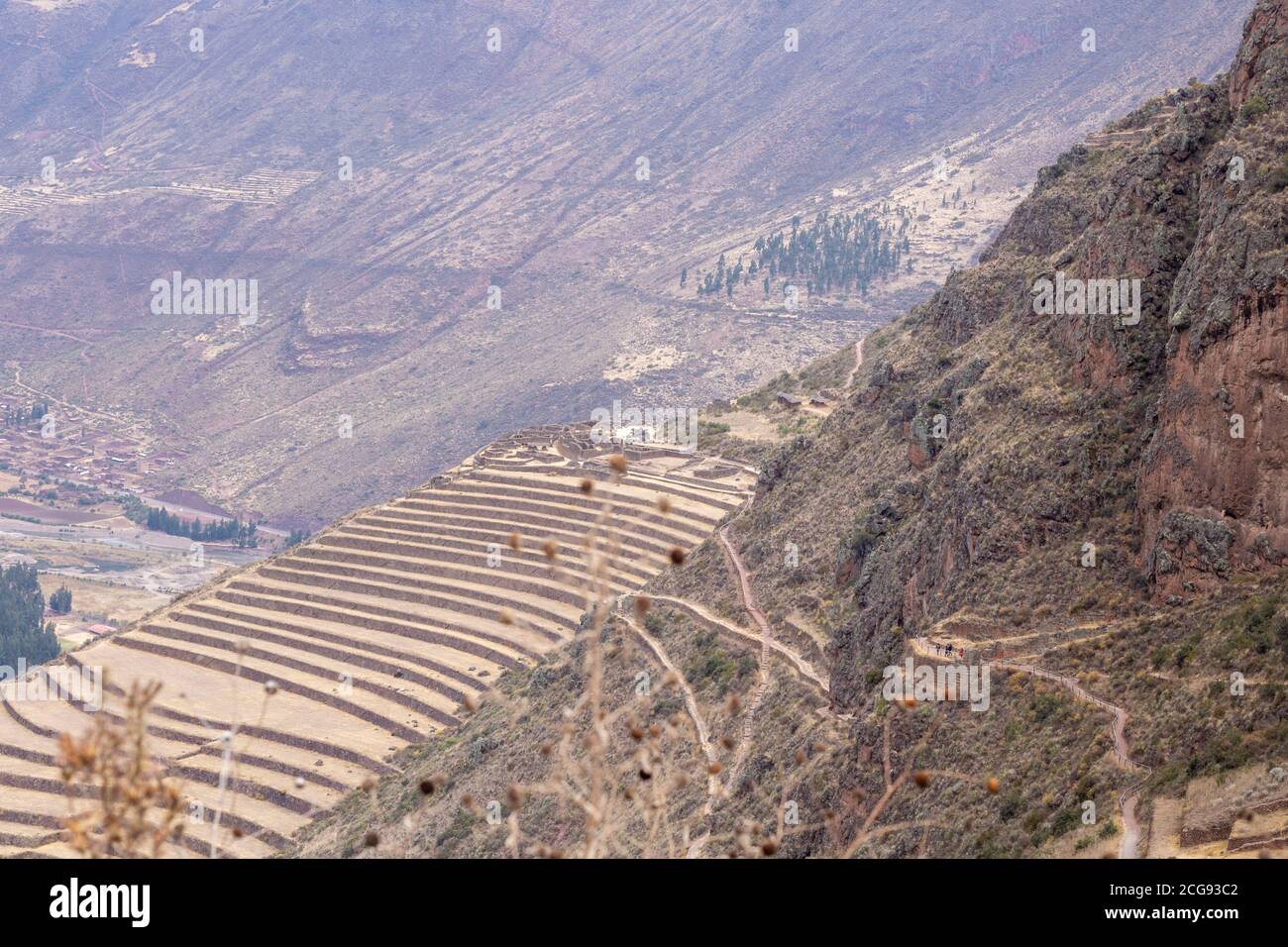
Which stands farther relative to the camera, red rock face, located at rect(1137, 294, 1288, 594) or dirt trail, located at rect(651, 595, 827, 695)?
dirt trail, located at rect(651, 595, 827, 695)

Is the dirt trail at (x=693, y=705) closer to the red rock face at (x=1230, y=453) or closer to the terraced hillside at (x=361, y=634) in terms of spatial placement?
the terraced hillside at (x=361, y=634)

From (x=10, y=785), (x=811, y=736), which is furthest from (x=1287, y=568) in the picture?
(x=10, y=785)

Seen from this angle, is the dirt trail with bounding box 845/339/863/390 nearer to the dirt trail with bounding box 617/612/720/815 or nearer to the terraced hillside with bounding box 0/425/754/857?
the terraced hillside with bounding box 0/425/754/857

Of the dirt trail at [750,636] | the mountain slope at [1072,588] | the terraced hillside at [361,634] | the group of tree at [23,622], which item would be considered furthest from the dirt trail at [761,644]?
the group of tree at [23,622]

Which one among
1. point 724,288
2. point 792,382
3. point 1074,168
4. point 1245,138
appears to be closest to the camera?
point 1245,138

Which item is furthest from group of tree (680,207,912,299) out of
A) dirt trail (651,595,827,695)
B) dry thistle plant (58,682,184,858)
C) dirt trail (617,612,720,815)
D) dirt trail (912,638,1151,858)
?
dry thistle plant (58,682,184,858)
